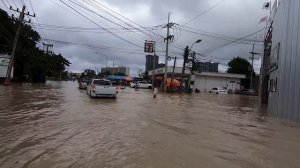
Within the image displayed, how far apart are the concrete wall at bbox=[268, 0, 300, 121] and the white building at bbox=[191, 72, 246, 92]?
2569 inches

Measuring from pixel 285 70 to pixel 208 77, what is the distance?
225 feet

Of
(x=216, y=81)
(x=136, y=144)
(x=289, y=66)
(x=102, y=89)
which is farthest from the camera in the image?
(x=216, y=81)

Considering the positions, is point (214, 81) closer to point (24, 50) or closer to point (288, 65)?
point (24, 50)

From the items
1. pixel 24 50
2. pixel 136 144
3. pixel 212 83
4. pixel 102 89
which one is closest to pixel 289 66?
pixel 136 144

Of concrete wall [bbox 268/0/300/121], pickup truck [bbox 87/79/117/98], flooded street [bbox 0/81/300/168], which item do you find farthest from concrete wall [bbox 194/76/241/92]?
flooded street [bbox 0/81/300/168]

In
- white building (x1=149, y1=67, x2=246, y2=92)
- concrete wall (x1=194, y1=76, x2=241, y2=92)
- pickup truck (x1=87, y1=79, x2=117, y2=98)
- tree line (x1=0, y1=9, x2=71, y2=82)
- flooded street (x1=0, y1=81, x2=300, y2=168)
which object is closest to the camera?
flooded street (x1=0, y1=81, x2=300, y2=168)

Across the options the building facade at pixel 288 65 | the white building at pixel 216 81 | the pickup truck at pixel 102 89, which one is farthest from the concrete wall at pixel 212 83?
the building facade at pixel 288 65

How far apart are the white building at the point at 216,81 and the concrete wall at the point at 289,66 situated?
65.2 meters

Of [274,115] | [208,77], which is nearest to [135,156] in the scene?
[274,115]

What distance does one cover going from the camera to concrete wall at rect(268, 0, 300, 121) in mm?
16641

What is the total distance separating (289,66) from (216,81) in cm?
6972

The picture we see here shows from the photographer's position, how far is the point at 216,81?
285ft

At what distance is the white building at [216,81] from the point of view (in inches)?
3388

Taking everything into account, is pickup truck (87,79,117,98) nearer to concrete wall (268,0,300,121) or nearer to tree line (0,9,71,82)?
concrete wall (268,0,300,121)
